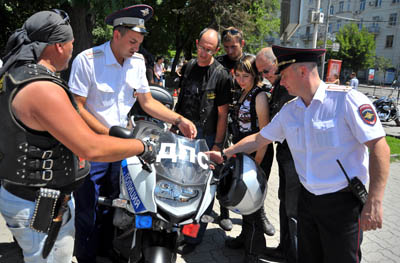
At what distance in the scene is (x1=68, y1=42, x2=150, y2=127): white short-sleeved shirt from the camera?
8.71 feet

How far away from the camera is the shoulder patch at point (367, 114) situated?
180cm

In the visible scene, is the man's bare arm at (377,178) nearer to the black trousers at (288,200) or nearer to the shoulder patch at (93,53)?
the black trousers at (288,200)

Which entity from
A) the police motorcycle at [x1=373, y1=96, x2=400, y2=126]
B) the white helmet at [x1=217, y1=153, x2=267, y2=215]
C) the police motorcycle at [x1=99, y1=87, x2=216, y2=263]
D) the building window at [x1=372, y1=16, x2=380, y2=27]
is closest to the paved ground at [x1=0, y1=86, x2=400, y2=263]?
the police motorcycle at [x1=99, y1=87, x2=216, y2=263]

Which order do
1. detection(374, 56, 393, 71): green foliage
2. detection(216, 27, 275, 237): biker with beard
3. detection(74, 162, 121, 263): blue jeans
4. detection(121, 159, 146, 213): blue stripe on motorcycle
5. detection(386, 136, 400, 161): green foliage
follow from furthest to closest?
detection(374, 56, 393, 71): green foliage → detection(386, 136, 400, 161): green foliage → detection(216, 27, 275, 237): biker with beard → detection(74, 162, 121, 263): blue jeans → detection(121, 159, 146, 213): blue stripe on motorcycle

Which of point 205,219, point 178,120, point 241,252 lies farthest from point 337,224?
point 241,252

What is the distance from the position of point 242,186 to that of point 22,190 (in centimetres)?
121

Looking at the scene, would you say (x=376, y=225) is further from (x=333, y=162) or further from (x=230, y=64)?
(x=230, y=64)

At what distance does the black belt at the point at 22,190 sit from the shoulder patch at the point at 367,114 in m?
1.82

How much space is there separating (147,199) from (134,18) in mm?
1567

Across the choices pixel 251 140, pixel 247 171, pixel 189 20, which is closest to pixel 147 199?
pixel 247 171

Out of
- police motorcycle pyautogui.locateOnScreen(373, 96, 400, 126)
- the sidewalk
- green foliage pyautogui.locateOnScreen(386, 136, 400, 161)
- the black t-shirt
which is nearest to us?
the sidewalk

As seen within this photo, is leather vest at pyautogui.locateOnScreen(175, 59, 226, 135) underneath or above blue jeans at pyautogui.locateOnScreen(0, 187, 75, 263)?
above

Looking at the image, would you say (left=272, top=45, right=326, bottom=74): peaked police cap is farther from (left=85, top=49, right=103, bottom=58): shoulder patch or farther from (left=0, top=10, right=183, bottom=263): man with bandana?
(left=85, top=49, right=103, bottom=58): shoulder patch

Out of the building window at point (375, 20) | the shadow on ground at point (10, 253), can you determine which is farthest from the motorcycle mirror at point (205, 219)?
the building window at point (375, 20)
